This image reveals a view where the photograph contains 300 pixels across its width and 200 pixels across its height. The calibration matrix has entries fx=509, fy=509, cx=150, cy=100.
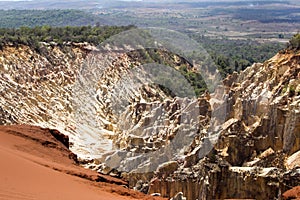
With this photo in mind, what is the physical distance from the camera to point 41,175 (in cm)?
977

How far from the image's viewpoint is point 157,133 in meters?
20.5

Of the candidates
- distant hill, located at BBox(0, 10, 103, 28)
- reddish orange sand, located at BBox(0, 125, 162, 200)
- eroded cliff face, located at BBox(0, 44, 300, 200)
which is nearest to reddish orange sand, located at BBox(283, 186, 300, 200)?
eroded cliff face, located at BBox(0, 44, 300, 200)

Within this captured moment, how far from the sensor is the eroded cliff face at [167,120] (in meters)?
13.8

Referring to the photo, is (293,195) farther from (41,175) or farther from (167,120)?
(167,120)

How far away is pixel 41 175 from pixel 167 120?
39.6 feet

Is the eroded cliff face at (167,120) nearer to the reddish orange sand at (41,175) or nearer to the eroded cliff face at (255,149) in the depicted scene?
the eroded cliff face at (255,149)

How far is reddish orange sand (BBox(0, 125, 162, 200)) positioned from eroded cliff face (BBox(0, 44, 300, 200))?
282 cm

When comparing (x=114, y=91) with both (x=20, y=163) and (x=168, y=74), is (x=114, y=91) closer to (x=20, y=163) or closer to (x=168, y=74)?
(x=168, y=74)

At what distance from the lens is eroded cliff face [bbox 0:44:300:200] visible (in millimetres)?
13758

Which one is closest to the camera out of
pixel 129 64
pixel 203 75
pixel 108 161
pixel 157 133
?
pixel 108 161

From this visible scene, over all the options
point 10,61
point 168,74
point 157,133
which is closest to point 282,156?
point 157,133

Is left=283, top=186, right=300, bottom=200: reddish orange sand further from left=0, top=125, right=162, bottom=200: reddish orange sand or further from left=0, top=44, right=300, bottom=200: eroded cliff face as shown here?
left=0, top=125, right=162, bottom=200: reddish orange sand

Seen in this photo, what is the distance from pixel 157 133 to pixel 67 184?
35.5 ft

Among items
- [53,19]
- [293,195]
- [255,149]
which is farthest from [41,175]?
[53,19]
